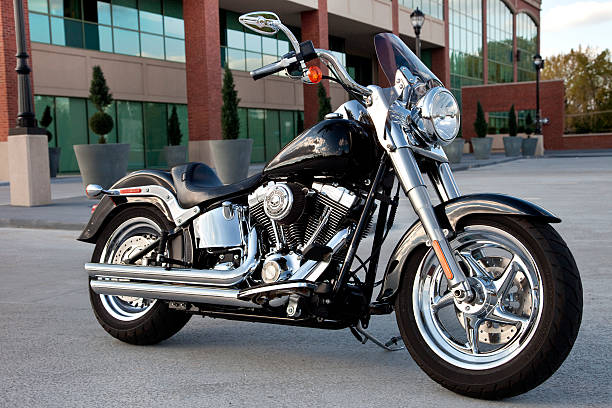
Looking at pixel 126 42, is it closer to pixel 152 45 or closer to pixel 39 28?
pixel 152 45

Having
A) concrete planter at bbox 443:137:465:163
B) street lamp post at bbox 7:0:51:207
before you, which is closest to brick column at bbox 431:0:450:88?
concrete planter at bbox 443:137:465:163

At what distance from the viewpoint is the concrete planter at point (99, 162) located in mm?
17859

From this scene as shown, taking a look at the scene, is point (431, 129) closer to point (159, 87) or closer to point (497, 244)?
point (497, 244)

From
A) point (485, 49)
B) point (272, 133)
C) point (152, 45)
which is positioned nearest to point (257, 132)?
point (272, 133)

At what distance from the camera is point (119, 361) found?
14.9ft

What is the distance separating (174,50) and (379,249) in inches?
Answer: 1309

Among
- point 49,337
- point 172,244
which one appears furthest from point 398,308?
point 49,337

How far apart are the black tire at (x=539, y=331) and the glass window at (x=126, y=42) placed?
31053 mm

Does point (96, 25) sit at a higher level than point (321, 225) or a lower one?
higher

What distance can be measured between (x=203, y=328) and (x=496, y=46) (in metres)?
63.7

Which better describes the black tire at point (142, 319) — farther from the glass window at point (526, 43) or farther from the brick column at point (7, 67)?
the glass window at point (526, 43)

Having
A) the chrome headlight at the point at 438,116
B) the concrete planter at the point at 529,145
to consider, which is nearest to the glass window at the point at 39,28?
the concrete planter at the point at 529,145

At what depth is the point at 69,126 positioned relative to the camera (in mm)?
30688

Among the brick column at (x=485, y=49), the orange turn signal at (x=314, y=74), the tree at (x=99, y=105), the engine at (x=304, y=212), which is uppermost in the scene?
the brick column at (x=485, y=49)
